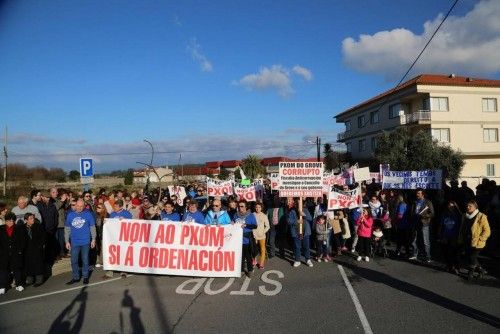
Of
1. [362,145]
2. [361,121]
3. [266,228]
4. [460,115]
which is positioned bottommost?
[266,228]

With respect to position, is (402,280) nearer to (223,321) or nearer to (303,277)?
(303,277)

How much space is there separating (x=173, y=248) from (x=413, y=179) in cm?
1108

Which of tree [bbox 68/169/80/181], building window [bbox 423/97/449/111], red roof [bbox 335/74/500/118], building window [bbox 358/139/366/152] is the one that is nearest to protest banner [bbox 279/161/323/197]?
red roof [bbox 335/74/500/118]

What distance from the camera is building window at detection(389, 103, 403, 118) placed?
160 feet

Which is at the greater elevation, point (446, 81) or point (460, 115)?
point (446, 81)

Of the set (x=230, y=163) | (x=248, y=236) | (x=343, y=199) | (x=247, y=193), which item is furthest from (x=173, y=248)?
(x=230, y=163)

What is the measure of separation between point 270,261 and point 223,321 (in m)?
4.91

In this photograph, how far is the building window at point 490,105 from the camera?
157ft

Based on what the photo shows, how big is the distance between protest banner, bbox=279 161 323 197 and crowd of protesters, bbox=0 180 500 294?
41 centimetres

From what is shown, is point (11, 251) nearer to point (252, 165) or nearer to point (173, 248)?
point (173, 248)

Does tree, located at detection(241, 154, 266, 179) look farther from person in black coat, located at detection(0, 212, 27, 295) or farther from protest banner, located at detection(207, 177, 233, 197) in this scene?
person in black coat, located at detection(0, 212, 27, 295)

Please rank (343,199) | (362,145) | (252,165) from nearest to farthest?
(343,199) → (362,145) → (252,165)

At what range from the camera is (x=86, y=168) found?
13.0 m

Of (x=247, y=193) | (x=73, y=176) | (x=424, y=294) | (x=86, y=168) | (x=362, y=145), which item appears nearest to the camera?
(x=424, y=294)
